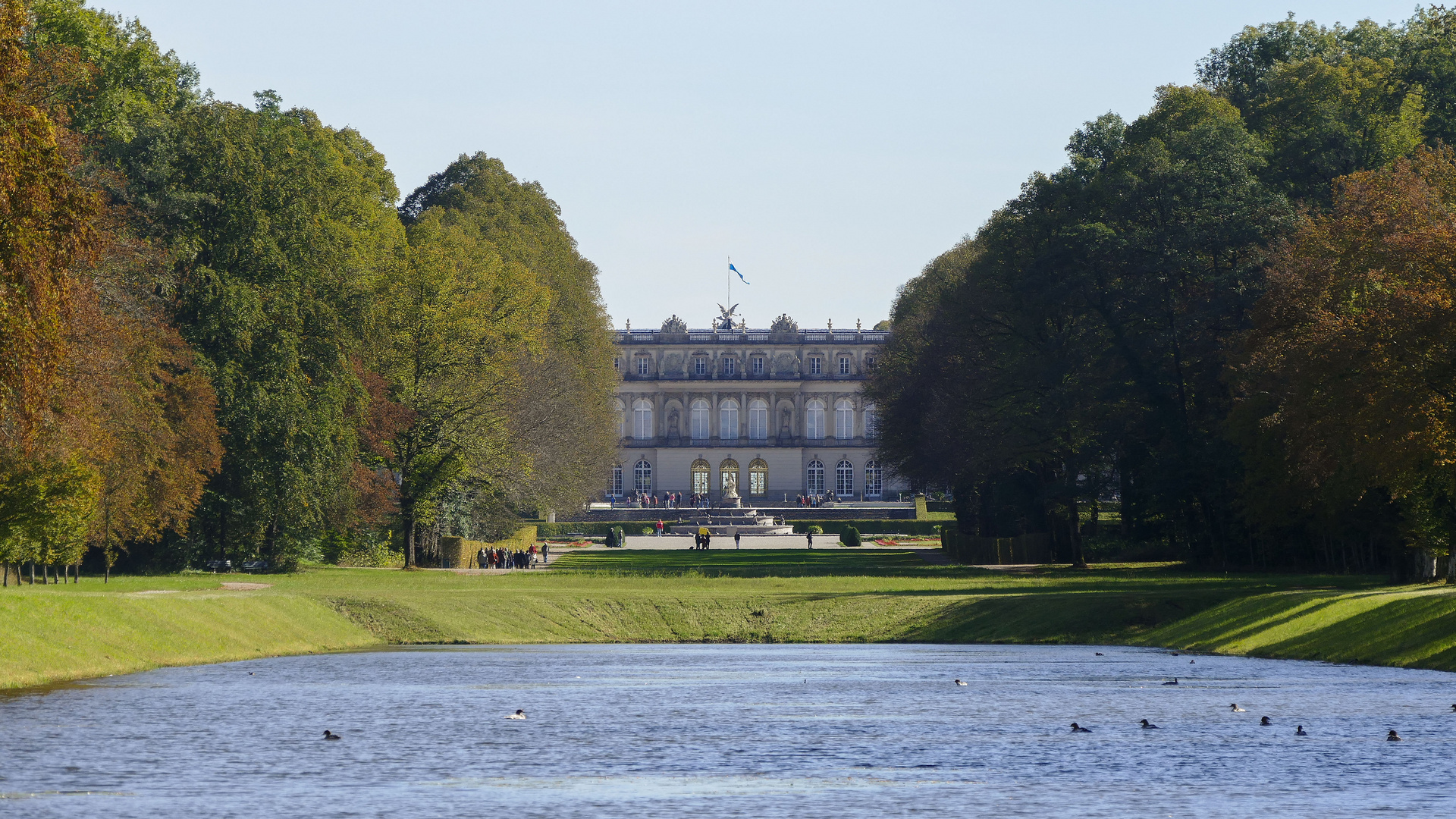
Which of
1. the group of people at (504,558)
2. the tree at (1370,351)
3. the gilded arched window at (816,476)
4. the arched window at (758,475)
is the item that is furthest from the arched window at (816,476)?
the tree at (1370,351)

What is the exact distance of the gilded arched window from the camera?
12900 cm

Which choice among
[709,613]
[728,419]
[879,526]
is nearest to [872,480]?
[728,419]

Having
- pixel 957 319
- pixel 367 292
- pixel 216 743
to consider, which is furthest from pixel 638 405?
pixel 216 743

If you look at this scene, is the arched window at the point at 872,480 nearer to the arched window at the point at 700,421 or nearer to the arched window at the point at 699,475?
the arched window at the point at 699,475

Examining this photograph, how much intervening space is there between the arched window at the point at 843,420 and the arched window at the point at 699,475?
10.6 m

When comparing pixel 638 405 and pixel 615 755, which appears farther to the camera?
pixel 638 405

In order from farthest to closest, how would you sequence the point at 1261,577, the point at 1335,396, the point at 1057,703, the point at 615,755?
1. the point at 1261,577
2. the point at 1335,396
3. the point at 1057,703
4. the point at 615,755

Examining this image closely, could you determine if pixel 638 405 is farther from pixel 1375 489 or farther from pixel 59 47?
pixel 59 47

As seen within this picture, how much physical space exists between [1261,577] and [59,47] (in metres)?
30.1

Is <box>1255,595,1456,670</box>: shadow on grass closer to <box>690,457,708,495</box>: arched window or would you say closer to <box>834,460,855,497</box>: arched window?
<box>834,460,855,497</box>: arched window

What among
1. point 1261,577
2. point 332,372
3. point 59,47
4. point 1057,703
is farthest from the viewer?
point 332,372

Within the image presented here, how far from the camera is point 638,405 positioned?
130m

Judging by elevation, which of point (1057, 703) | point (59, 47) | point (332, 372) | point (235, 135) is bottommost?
point (1057, 703)

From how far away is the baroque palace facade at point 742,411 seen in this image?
12912 centimetres
